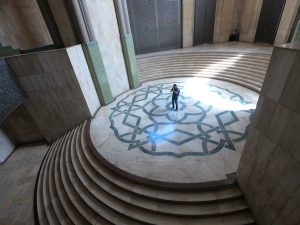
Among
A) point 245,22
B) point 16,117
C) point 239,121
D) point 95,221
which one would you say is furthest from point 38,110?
point 245,22

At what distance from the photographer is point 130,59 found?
353 inches

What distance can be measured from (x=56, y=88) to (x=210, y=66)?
8.37m

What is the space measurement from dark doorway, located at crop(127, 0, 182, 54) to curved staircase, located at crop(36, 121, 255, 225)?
922 cm

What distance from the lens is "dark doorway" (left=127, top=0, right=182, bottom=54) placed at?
443 inches

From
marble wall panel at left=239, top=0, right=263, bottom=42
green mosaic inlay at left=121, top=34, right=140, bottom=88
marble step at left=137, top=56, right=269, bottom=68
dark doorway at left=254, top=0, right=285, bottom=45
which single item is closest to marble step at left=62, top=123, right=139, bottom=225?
green mosaic inlay at left=121, top=34, right=140, bottom=88

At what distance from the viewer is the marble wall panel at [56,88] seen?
20.2 ft

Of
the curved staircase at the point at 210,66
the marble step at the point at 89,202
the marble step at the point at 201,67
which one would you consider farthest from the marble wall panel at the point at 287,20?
the marble step at the point at 89,202

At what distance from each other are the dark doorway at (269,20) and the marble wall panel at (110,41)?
368 inches

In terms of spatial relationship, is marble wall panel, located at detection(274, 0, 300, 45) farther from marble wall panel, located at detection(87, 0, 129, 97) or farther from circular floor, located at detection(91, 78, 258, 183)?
marble wall panel, located at detection(87, 0, 129, 97)

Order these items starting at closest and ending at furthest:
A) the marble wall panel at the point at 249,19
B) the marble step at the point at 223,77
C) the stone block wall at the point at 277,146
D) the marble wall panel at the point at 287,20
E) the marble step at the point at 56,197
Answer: the stone block wall at the point at 277,146
the marble step at the point at 56,197
the marble step at the point at 223,77
the marble wall panel at the point at 287,20
the marble wall panel at the point at 249,19

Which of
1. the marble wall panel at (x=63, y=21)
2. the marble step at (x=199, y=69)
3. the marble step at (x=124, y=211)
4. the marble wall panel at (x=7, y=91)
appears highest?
the marble wall panel at (x=63, y=21)

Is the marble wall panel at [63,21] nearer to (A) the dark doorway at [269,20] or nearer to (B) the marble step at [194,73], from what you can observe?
(B) the marble step at [194,73]

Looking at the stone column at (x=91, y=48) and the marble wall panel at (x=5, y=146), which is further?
the marble wall panel at (x=5, y=146)

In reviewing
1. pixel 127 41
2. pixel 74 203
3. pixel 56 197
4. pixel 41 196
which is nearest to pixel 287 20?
pixel 127 41
